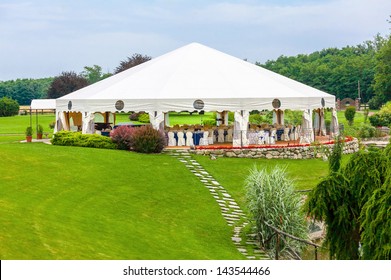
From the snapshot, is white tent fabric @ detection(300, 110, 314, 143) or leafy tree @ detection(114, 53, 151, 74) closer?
white tent fabric @ detection(300, 110, 314, 143)

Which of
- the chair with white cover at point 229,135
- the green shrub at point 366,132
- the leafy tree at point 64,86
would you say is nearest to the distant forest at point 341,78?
the leafy tree at point 64,86

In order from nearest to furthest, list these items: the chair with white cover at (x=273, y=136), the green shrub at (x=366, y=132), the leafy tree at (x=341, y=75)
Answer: the chair with white cover at (x=273, y=136), the green shrub at (x=366, y=132), the leafy tree at (x=341, y=75)

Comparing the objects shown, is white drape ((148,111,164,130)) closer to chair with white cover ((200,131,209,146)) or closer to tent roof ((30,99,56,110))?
chair with white cover ((200,131,209,146))

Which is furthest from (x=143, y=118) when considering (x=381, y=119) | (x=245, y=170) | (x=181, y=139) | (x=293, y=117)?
(x=245, y=170)

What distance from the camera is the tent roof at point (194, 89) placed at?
31.9 metres

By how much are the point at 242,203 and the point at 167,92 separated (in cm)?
1076

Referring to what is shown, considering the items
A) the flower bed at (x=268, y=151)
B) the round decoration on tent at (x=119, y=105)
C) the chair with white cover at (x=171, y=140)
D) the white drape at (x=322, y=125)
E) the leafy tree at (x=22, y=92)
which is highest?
the leafy tree at (x=22, y=92)

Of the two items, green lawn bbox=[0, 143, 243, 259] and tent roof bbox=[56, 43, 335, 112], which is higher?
tent roof bbox=[56, 43, 335, 112]

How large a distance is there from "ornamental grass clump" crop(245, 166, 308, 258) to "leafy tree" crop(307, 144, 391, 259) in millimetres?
3343

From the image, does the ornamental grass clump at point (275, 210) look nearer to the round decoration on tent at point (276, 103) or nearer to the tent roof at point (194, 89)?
the tent roof at point (194, 89)

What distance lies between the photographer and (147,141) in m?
29.4

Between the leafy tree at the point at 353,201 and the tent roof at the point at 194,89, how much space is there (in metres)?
17.5

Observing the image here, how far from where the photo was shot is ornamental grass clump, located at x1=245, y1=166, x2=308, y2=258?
1812 cm

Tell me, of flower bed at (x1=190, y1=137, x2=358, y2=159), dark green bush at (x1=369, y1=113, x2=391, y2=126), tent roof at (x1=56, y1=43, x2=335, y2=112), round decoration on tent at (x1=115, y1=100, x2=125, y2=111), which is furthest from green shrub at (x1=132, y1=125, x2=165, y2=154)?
dark green bush at (x1=369, y1=113, x2=391, y2=126)
